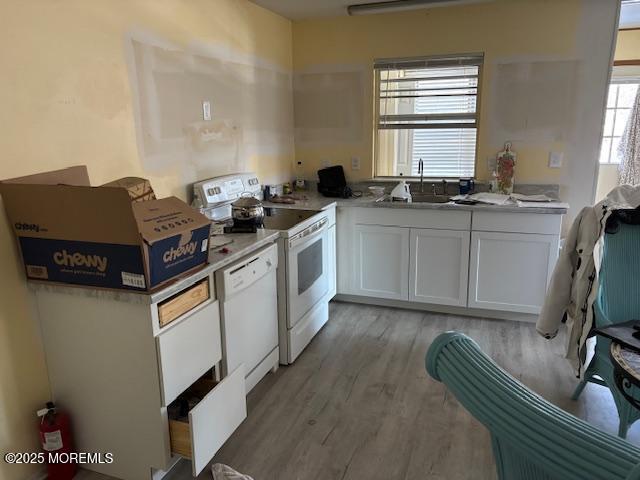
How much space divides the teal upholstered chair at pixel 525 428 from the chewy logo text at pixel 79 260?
4.59ft

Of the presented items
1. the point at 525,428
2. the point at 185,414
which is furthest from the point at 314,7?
the point at 525,428

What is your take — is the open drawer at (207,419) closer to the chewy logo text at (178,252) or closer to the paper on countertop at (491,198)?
the chewy logo text at (178,252)

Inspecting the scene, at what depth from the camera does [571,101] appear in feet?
11.7

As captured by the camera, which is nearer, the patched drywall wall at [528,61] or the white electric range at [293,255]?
the white electric range at [293,255]

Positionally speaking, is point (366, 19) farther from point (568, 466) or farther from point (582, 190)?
point (568, 466)

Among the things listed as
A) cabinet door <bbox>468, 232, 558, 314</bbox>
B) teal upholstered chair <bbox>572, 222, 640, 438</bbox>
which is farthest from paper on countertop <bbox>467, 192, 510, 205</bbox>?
teal upholstered chair <bbox>572, 222, 640, 438</bbox>

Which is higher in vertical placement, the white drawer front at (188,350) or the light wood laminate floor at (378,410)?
the white drawer front at (188,350)

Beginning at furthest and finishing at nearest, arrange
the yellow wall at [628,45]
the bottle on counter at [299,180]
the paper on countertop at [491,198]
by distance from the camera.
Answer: the yellow wall at [628,45] < the bottle on counter at [299,180] < the paper on countertop at [491,198]

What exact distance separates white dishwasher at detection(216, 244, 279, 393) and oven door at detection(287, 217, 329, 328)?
123 mm

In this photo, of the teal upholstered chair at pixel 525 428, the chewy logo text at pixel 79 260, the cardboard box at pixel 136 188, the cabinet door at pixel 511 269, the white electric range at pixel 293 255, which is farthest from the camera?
the cabinet door at pixel 511 269

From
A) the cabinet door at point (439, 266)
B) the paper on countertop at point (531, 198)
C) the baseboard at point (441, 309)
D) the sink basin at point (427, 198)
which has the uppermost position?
the paper on countertop at point (531, 198)

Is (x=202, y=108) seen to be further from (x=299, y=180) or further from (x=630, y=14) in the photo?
(x=630, y=14)

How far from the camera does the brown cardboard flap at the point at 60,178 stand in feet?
6.06

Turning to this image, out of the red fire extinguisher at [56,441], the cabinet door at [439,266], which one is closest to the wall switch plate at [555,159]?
the cabinet door at [439,266]
